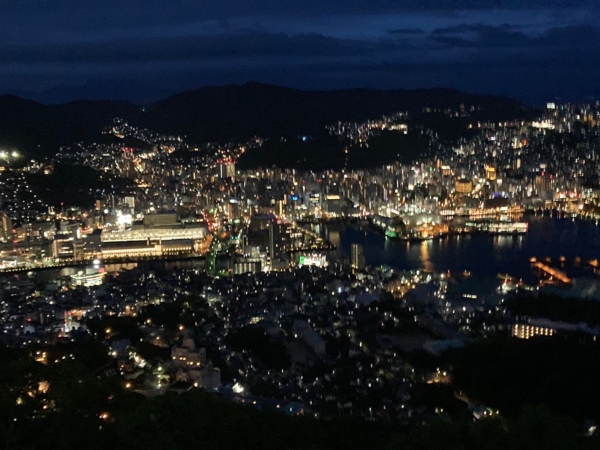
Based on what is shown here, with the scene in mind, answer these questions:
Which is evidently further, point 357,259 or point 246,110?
point 246,110

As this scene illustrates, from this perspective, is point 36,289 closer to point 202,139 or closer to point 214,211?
point 214,211

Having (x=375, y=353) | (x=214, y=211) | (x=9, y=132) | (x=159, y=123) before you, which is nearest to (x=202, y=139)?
(x=159, y=123)

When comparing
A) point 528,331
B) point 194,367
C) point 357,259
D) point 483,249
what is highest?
point 194,367

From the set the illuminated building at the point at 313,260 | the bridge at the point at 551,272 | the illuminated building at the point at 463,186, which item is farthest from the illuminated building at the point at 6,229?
the illuminated building at the point at 463,186

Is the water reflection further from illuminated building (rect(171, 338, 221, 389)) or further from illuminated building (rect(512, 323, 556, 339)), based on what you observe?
illuminated building (rect(171, 338, 221, 389))

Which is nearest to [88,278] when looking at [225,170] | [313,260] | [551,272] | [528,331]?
[313,260]

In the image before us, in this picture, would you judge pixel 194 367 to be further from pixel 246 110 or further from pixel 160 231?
pixel 246 110

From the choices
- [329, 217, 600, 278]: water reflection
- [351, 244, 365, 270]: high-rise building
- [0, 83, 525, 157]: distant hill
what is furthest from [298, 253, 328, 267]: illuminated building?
[0, 83, 525, 157]: distant hill
